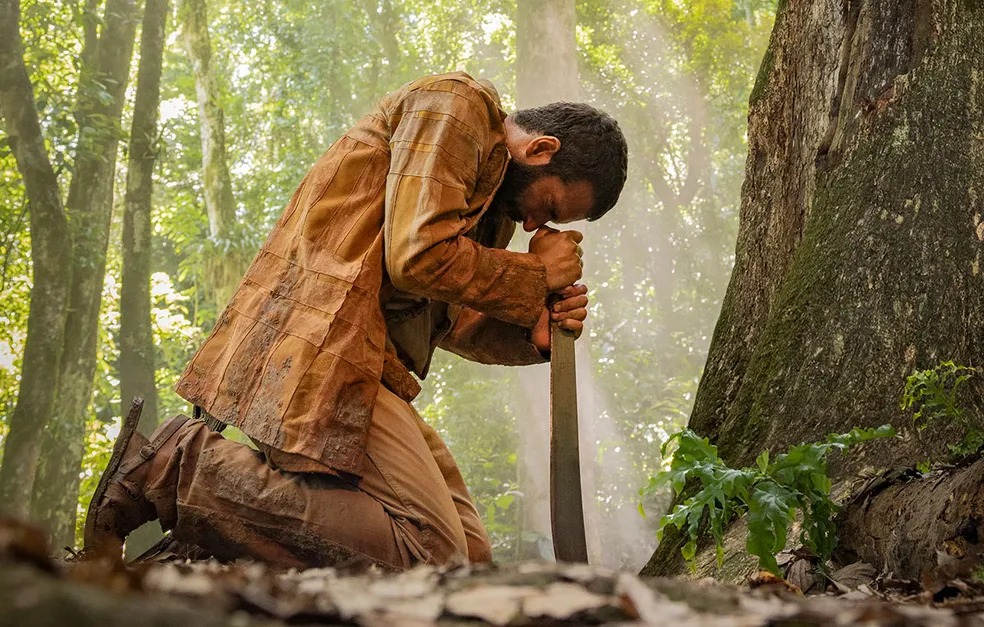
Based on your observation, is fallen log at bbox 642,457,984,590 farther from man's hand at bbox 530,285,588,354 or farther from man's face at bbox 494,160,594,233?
man's face at bbox 494,160,594,233

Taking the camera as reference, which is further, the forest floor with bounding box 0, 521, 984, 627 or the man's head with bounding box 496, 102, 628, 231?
the man's head with bounding box 496, 102, 628, 231

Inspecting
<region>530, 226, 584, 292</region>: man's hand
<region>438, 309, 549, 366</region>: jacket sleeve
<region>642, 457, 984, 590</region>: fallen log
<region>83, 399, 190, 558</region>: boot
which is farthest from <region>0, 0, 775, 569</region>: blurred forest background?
<region>642, 457, 984, 590</region>: fallen log

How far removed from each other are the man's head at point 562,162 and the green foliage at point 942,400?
1195 mm

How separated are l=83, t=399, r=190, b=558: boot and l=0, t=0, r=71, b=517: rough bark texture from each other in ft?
28.8

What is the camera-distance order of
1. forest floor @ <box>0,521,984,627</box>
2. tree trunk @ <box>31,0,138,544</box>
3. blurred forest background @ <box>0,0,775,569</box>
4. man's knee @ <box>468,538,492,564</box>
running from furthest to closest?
blurred forest background @ <box>0,0,775,569</box> < tree trunk @ <box>31,0,138,544</box> < man's knee @ <box>468,538,492,564</box> < forest floor @ <box>0,521,984,627</box>

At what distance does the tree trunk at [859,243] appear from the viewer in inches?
128

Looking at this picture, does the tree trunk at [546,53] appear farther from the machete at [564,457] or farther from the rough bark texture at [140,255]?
the machete at [564,457]

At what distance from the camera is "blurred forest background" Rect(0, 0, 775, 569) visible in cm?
1281

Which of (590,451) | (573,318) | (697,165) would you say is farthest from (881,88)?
(697,165)

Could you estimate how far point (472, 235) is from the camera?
3.54m

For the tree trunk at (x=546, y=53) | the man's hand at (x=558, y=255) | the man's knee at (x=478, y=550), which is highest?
the tree trunk at (x=546, y=53)

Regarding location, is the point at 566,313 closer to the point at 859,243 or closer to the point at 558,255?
the point at 558,255

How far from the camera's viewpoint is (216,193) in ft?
52.3

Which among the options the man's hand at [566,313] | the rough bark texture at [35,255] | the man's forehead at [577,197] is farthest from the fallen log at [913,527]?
the rough bark texture at [35,255]
